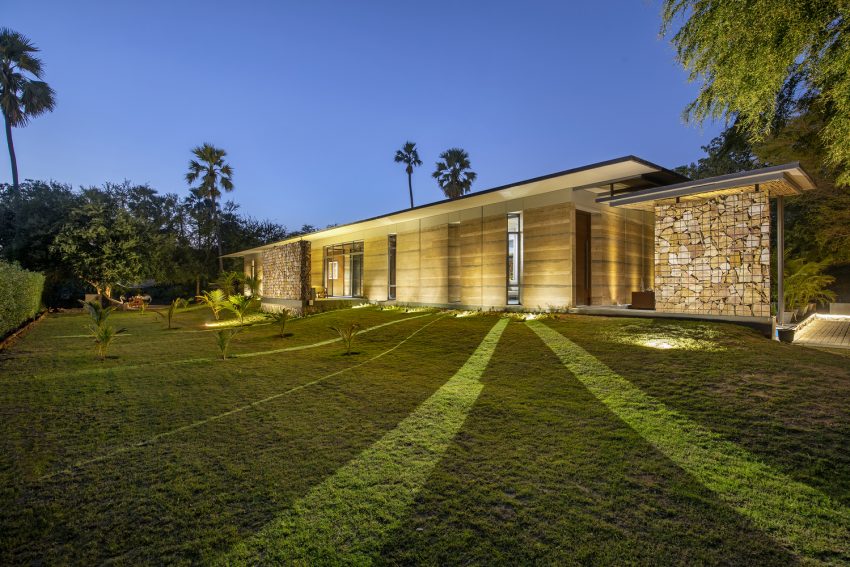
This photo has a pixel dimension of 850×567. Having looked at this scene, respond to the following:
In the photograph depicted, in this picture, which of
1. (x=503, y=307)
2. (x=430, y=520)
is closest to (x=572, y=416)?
(x=430, y=520)

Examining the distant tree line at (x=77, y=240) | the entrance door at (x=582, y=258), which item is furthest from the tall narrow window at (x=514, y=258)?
the distant tree line at (x=77, y=240)

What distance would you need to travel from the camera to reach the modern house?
305 inches

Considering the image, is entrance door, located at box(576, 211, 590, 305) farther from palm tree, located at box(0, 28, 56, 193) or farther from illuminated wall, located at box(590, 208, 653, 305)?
palm tree, located at box(0, 28, 56, 193)

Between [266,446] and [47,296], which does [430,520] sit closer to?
[266,446]

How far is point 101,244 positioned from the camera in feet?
61.9

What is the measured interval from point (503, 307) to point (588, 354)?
5875 millimetres

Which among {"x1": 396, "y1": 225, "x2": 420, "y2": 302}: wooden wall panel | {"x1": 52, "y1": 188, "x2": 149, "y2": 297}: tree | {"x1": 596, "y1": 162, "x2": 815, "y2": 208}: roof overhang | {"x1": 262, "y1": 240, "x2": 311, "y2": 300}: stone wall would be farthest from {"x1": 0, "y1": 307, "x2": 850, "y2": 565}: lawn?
{"x1": 52, "y1": 188, "x2": 149, "y2": 297}: tree

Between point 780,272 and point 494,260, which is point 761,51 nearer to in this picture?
point 780,272

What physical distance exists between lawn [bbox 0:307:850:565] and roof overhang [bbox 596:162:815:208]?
10.6ft

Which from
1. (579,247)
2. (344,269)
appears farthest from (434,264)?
(344,269)

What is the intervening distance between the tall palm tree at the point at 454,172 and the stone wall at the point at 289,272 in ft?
51.1

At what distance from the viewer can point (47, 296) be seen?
21.4 metres

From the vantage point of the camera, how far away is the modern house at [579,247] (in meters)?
7.75

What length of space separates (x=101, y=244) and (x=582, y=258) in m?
22.6
